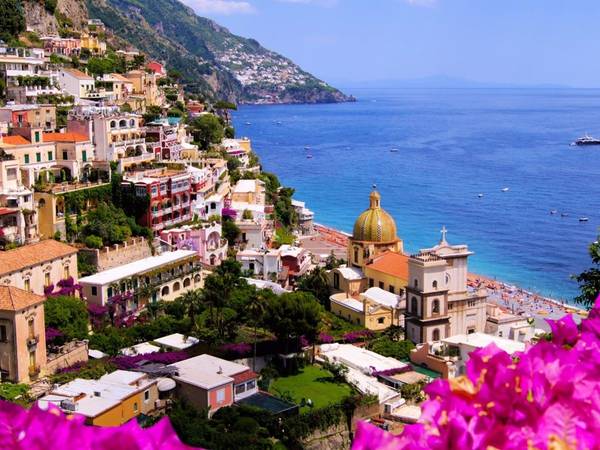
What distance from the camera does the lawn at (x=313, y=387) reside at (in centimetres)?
2581

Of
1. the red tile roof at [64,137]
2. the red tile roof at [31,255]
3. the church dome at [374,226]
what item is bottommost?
the church dome at [374,226]

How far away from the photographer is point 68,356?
26156 millimetres

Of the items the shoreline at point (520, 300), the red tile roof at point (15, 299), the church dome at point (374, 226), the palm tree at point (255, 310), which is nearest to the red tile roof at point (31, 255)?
the red tile roof at point (15, 299)

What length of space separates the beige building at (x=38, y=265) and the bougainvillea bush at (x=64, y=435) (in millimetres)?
24512

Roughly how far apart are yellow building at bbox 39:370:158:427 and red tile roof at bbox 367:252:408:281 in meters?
15.6

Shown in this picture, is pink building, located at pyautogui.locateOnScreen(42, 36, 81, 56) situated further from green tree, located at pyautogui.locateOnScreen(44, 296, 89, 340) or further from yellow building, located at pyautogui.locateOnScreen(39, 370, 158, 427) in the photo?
yellow building, located at pyautogui.locateOnScreen(39, 370, 158, 427)

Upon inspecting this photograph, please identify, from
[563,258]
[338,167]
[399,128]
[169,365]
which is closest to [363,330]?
[169,365]

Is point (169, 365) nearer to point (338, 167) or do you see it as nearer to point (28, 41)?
point (28, 41)

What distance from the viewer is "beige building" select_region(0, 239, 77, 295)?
2816 centimetres

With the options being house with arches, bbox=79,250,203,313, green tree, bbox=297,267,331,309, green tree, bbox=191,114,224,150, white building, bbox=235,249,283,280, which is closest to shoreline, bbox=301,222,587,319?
green tree, bbox=297,267,331,309

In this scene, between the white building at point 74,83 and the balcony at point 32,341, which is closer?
the balcony at point 32,341

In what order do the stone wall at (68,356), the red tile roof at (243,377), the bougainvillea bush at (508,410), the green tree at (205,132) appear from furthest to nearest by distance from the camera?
the green tree at (205,132), the stone wall at (68,356), the red tile roof at (243,377), the bougainvillea bush at (508,410)

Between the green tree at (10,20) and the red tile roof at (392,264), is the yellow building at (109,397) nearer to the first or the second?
the red tile roof at (392,264)

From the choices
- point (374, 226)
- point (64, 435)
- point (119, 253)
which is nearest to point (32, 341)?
point (119, 253)
